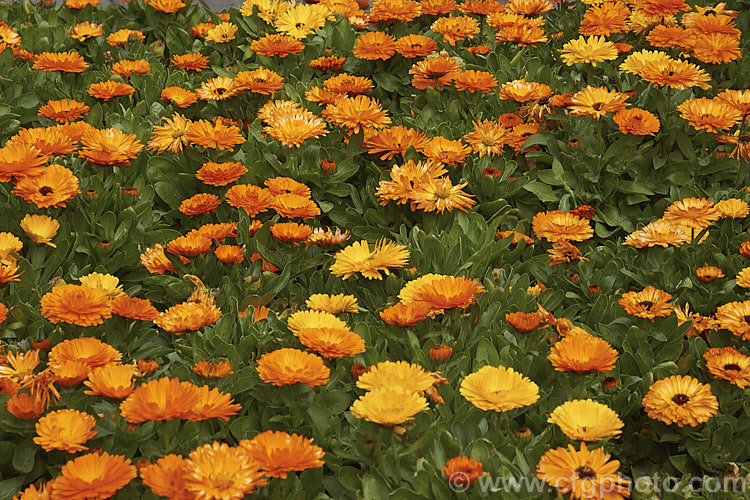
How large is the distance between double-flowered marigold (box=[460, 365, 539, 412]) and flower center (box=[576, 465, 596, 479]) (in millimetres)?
205

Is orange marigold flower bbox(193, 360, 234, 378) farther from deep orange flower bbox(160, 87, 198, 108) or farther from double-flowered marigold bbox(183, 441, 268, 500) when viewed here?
deep orange flower bbox(160, 87, 198, 108)

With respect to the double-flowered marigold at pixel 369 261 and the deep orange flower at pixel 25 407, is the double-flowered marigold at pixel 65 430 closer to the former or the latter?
the deep orange flower at pixel 25 407

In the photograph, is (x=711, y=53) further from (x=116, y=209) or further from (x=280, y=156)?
(x=116, y=209)

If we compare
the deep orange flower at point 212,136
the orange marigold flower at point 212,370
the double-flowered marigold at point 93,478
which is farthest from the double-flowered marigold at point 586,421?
the deep orange flower at point 212,136

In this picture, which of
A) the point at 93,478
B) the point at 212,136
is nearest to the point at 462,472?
the point at 93,478

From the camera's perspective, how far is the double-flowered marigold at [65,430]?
1674 millimetres

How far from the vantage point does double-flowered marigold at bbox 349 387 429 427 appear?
1652mm

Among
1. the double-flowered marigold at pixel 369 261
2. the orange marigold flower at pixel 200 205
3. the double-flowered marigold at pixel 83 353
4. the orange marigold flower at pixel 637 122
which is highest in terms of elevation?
the double-flowered marigold at pixel 83 353

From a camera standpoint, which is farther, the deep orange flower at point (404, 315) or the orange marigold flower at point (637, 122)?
the orange marigold flower at point (637, 122)

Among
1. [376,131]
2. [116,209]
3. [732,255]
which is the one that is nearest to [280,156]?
[376,131]

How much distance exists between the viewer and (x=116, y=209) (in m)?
2.91

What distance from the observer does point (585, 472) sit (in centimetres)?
158

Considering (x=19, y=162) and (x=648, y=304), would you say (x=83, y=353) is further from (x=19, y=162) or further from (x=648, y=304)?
(x=648, y=304)

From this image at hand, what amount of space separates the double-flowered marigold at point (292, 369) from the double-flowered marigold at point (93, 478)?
34cm
